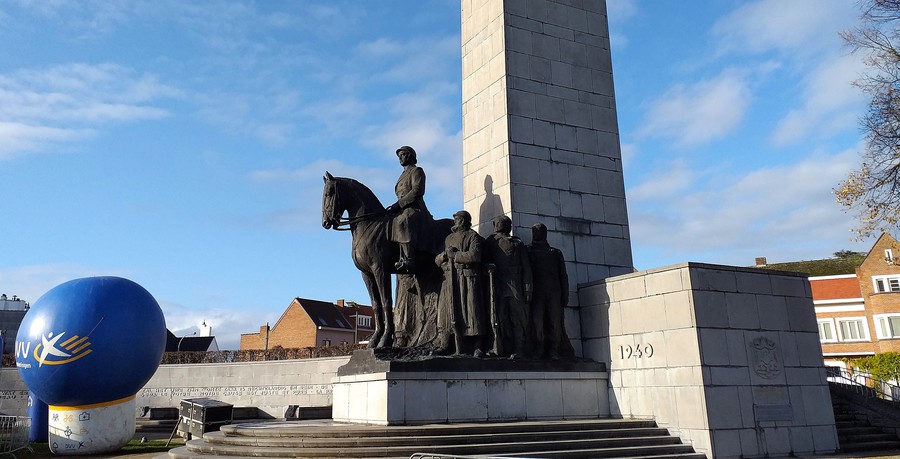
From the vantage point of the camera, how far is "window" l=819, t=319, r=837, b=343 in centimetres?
4066

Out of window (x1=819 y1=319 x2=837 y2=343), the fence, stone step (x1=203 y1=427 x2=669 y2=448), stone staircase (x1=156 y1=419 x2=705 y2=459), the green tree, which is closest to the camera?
stone staircase (x1=156 y1=419 x2=705 y2=459)

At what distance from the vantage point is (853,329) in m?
40.2

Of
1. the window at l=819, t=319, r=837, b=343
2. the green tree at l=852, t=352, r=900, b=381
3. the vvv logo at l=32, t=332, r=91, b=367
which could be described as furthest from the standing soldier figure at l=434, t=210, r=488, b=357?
the window at l=819, t=319, r=837, b=343

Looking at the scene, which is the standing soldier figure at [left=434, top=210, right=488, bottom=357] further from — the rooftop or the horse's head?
the rooftop

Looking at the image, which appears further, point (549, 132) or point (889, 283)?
point (889, 283)

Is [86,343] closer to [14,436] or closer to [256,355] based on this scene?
[14,436]

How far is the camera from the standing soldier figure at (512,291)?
12617 mm

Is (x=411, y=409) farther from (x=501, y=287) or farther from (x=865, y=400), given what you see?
(x=865, y=400)

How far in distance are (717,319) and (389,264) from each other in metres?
6.17

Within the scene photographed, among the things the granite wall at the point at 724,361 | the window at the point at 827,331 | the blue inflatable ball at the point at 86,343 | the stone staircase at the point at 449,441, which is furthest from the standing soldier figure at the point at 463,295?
the window at the point at 827,331

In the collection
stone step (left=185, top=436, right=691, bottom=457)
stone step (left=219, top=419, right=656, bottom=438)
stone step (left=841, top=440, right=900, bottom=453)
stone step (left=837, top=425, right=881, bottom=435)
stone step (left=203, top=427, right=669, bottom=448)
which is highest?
stone step (left=219, top=419, right=656, bottom=438)

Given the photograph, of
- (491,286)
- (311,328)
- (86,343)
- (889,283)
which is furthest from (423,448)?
(311,328)

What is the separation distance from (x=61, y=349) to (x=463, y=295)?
35.7ft

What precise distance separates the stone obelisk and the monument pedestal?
1468 millimetres
